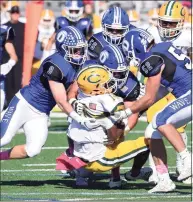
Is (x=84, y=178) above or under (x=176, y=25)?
under

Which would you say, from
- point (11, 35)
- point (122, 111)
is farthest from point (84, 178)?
point (11, 35)

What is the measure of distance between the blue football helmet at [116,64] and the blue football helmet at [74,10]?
136 inches

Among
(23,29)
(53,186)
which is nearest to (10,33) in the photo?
(53,186)

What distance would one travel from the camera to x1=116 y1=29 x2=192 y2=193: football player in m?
7.57

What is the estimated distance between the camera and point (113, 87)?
755 centimetres

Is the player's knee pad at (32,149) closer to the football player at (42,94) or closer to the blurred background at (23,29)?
the football player at (42,94)

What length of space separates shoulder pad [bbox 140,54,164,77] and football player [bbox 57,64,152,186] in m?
0.25

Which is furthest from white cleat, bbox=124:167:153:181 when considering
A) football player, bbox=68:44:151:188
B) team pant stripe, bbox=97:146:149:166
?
team pant stripe, bbox=97:146:149:166

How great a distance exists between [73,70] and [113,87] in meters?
0.49

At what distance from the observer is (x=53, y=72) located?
774 cm

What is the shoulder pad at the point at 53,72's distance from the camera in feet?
25.4

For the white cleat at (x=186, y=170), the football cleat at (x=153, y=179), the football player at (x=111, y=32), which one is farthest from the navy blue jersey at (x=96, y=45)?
the white cleat at (x=186, y=170)

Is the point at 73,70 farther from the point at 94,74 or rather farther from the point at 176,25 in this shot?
the point at 176,25

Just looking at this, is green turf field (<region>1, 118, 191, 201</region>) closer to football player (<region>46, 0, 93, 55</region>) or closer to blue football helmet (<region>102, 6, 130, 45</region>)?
blue football helmet (<region>102, 6, 130, 45</region>)
